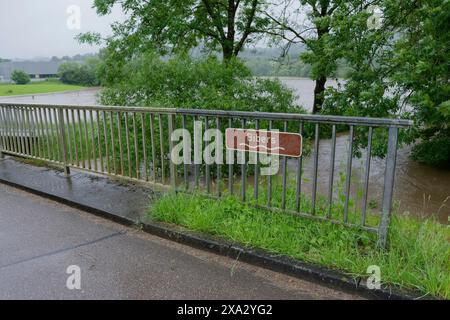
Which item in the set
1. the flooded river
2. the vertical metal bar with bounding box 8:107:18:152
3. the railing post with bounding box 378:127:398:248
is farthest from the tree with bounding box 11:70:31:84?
the railing post with bounding box 378:127:398:248

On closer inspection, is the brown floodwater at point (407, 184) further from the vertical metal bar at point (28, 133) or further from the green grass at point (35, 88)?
the green grass at point (35, 88)

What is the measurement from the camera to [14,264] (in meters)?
3.52

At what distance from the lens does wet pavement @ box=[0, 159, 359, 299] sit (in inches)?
120

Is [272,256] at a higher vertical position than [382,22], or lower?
lower

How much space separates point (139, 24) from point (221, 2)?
259 cm

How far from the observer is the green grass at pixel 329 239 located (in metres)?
2.97

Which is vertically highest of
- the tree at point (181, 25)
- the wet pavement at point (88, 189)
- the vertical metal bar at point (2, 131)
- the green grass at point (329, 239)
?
the tree at point (181, 25)

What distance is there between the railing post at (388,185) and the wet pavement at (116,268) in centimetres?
63

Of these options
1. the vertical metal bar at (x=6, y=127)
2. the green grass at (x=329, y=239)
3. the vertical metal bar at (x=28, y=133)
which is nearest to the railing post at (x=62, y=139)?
the vertical metal bar at (x=28, y=133)

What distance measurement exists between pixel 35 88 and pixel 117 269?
929 cm

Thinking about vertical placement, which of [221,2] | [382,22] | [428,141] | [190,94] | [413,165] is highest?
[221,2]

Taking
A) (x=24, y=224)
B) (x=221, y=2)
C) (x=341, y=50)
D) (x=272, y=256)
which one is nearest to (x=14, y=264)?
(x=24, y=224)
